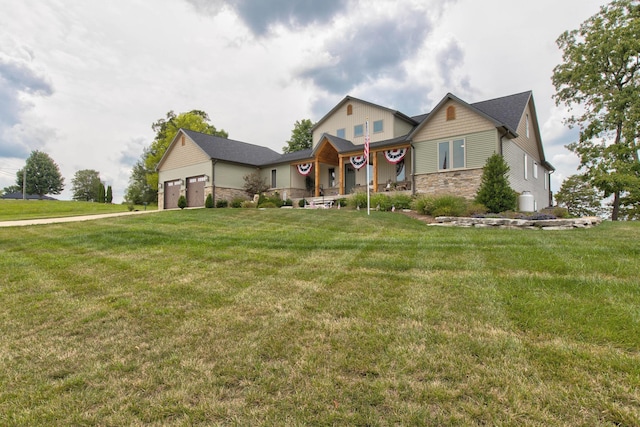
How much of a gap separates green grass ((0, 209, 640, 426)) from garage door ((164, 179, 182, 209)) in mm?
20528

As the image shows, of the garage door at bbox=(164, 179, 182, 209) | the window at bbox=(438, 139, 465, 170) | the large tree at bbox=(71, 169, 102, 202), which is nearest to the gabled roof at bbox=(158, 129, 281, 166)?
the garage door at bbox=(164, 179, 182, 209)

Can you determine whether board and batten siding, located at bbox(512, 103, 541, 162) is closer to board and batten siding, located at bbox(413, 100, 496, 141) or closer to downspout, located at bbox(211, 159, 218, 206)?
board and batten siding, located at bbox(413, 100, 496, 141)

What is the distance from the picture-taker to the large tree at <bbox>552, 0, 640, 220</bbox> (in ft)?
62.6

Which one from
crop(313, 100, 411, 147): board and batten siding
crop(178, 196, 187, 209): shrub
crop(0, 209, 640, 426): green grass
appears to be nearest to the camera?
crop(0, 209, 640, 426): green grass

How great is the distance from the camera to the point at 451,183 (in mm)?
16656

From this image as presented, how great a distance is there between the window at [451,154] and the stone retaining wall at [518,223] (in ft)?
19.4

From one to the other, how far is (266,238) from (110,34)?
10.3 m

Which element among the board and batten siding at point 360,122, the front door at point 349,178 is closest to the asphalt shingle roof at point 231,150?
the board and batten siding at point 360,122

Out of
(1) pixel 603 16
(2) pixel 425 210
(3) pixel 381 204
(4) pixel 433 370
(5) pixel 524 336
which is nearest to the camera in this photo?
(4) pixel 433 370

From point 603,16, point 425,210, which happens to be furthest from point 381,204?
point 603,16

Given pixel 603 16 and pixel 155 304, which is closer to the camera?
pixel 155 304

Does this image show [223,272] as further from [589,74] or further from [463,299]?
[589,74]

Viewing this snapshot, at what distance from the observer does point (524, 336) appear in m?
3.03

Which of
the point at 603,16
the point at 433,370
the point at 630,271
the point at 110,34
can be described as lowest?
the point at 433,370
